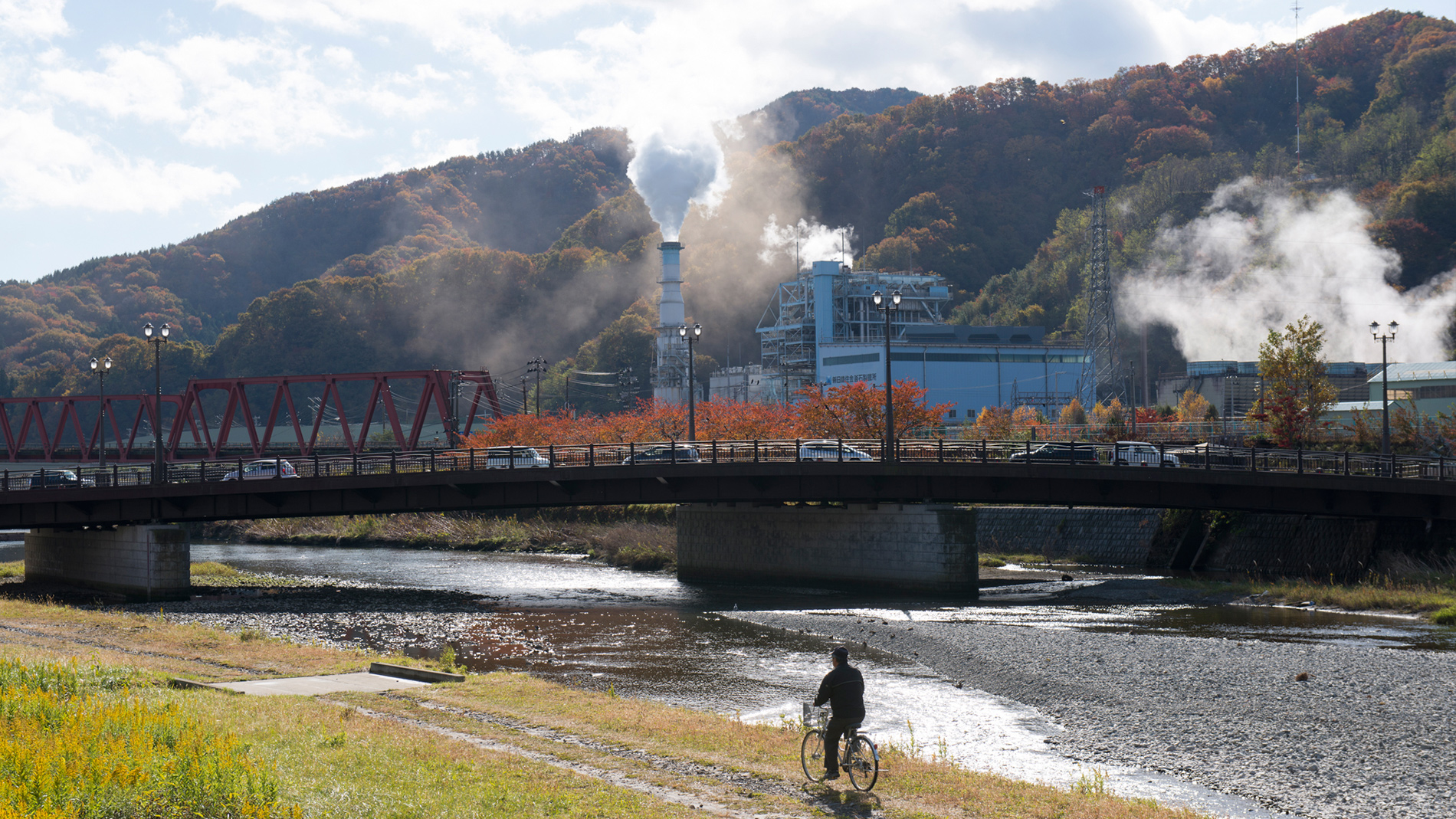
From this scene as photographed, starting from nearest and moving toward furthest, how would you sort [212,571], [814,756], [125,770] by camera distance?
1. [125,770]
2. [814,756]
3. [212,571]

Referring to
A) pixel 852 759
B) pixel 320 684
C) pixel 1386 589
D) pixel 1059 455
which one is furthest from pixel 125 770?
pixel 1059 455

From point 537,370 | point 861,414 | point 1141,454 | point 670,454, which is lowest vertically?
point 1141,454

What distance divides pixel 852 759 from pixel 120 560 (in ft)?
137

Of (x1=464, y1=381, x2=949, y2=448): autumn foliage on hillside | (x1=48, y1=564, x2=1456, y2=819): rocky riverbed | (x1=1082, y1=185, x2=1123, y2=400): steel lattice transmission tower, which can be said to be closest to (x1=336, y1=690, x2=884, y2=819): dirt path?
(x1=48, y1=564, x2=1456, y2=819): rocky riverbed

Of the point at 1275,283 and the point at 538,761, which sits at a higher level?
the point at 1275,283

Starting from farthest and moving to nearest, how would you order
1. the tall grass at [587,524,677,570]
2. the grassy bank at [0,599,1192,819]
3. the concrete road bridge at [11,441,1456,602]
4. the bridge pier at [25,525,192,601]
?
the tall grass at [587,524,677,570], the bridge pier at [25,525,192,601], the concrete road bridge at [11,441,1456,602], the grassy bank at [0,599,1192,819]

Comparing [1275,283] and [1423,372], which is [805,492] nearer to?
[1423,372]

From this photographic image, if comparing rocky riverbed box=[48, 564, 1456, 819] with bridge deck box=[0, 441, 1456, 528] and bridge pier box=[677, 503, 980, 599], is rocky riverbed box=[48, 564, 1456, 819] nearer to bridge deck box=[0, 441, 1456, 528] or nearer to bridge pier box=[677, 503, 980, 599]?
bridge pier box=[677, 503, 980, 599]

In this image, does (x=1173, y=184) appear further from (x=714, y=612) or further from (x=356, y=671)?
(x=356, y=671)

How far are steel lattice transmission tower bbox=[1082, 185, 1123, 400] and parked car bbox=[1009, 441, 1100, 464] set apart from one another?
57691 mm

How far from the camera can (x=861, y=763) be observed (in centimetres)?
1501

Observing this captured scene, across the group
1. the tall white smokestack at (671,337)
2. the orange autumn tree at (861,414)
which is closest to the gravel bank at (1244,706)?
the orange autumn tree at (861,414)

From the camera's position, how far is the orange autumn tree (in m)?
71.2

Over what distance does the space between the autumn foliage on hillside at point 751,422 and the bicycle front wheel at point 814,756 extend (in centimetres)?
4750
